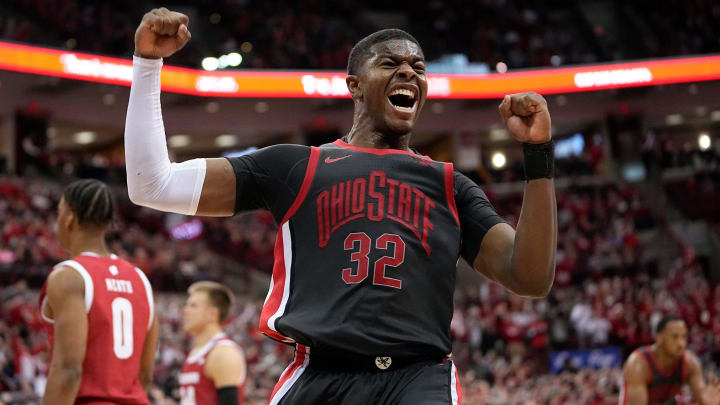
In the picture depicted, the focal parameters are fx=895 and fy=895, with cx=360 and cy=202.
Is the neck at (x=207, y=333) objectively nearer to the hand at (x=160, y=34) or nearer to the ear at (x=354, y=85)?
the ear at (x=354, y=85)

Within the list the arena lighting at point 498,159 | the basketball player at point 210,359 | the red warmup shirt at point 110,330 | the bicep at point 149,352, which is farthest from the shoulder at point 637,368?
the arena lighting at point 498,159

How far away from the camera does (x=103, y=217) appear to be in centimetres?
418

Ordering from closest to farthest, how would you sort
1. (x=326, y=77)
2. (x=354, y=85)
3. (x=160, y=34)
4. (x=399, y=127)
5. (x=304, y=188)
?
(x=160, y=34)
(x=304, y=188)
(x=399, y=127)
(x=354, y=85)
(x=326, y=77)

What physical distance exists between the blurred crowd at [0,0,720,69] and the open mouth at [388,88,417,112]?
18.3m

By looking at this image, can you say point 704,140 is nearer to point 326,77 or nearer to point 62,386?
point 326,77

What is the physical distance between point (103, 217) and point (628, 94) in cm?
2397

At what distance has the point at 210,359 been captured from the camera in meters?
5.61

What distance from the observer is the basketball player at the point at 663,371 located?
717cm

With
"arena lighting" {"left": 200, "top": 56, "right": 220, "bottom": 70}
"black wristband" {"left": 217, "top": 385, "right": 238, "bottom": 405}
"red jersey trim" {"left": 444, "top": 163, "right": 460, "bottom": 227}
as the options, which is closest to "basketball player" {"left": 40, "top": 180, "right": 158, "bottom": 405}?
"black wristband" {"left": 217, "top": 385, "right": 238, "bottom": 405}

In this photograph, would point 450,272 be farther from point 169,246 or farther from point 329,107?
point 329,107

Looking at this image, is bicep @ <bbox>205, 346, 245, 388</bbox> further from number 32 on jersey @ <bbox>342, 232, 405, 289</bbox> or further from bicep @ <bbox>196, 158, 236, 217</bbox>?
number 32 on jersey @ <bbox>342, 232, 405, 289</bbox>

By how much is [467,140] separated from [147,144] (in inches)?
1001

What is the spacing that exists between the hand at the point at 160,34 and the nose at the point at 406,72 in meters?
0.66

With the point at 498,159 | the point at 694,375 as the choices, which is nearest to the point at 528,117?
the point at 694,375
